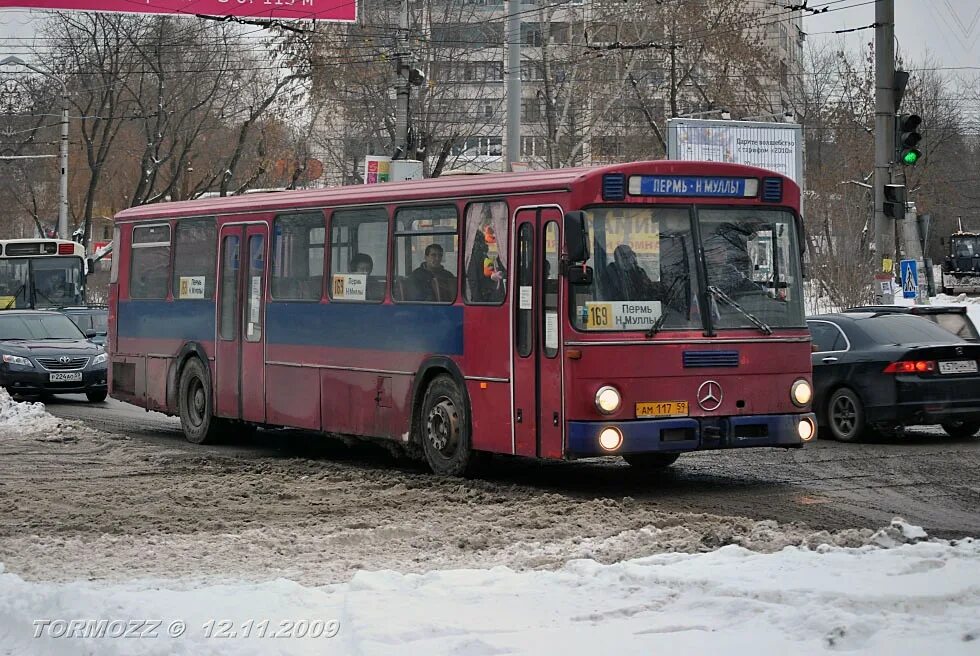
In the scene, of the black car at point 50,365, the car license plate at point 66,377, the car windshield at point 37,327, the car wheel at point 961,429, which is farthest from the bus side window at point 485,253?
the car windshield at point 37,327

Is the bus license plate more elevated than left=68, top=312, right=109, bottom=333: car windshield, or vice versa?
left=68, top=312, right=109, bottom=333: car windshield

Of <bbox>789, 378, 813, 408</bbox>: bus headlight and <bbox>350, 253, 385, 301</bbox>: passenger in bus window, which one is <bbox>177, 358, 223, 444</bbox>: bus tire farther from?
<bbox>789, 378, 813, 408</bbox>: bus headlight

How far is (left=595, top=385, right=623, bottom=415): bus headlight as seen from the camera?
1233cm

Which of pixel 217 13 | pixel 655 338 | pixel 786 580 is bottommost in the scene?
pixel 786 580

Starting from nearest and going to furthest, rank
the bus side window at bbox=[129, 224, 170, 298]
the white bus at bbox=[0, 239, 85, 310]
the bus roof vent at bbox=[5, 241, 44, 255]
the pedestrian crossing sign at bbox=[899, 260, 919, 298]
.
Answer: the bus side window at bbox=[129, 224, 170, 298], the pedestrian crossing sign at bbox=[899, 260, 919, 298], the bus roof vent at bbox=[5, 241, 44, 255], the white bus at bbox=[0, 239, 85, 310]

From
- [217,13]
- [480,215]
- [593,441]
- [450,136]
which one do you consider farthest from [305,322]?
[450,136]

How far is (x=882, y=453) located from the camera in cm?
1579

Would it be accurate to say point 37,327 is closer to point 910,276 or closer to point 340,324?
point 340,324

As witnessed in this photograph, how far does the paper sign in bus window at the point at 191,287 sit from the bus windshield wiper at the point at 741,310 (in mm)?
7348

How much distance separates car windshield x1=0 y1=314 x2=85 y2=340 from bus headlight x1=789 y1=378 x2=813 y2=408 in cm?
1627

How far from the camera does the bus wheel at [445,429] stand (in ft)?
44.9

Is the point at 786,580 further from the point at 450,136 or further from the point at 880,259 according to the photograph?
the point at 450,136

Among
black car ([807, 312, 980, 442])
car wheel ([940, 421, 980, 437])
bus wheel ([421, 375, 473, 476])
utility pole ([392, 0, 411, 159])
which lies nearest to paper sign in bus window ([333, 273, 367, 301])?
bus wheel ([421, 375, 473, 476])

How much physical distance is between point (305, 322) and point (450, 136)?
119 feet
